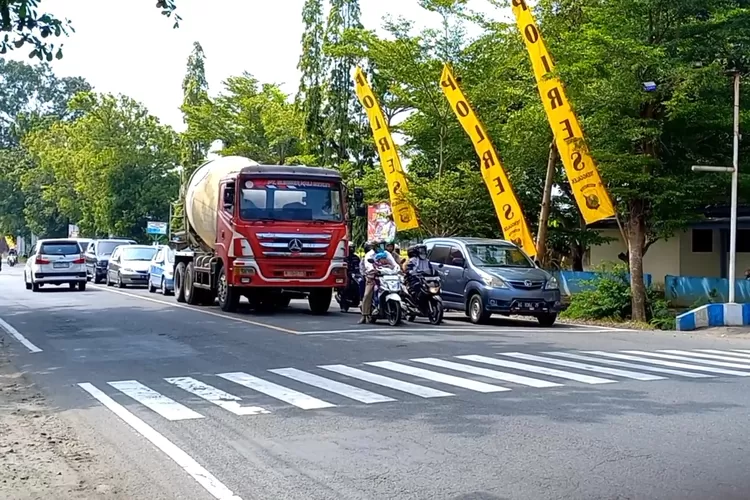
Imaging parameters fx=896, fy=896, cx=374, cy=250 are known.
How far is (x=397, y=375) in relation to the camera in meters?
11.4

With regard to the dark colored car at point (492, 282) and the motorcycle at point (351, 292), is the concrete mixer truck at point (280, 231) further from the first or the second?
the dark colored car at point (492, 282)

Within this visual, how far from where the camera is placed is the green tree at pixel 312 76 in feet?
147

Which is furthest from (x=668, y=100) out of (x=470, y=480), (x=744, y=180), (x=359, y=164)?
(x=359, y=164)

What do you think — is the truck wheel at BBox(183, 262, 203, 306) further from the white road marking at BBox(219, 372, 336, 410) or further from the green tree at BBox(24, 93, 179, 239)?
the green tree at BBox(24, 93, 179, 239)

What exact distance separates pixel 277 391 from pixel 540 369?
12.5ft

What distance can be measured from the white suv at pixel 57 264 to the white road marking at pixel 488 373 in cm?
2201

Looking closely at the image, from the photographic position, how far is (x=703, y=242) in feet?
105

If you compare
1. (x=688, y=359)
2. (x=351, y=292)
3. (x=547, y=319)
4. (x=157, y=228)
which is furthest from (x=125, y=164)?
(x=688, y=359)

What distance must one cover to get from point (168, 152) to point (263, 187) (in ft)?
143

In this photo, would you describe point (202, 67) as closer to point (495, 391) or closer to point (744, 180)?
point (744, 180)

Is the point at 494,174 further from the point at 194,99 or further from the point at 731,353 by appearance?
the point at 194,99

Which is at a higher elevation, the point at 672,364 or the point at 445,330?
the point at 445,330

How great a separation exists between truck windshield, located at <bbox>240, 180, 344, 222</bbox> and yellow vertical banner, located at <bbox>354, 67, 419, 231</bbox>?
9815mm

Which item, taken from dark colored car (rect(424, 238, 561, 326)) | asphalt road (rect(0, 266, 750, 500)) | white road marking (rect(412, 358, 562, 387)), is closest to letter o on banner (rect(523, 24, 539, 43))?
dark colored car (rect(424, 238, 561, 326))
